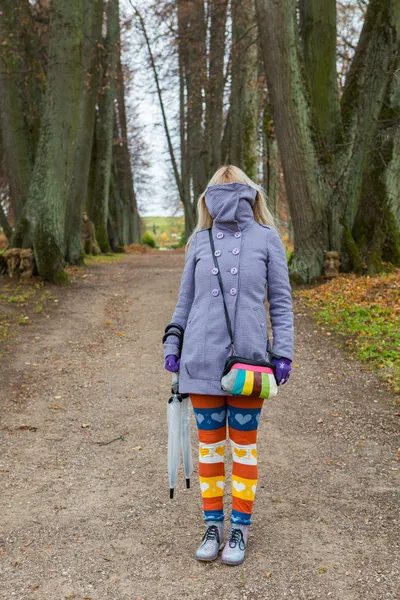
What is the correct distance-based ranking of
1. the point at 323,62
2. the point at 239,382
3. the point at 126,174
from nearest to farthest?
the point at 239,382
the point at 323,62
the point at 126,174

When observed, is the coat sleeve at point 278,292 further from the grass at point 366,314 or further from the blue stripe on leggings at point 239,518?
the grass at point 366,314

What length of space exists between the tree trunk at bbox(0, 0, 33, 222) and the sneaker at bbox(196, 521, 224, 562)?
455 inches

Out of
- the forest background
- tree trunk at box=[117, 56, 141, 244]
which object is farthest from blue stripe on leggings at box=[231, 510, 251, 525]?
tree trunk at box=[117, 56, 141, 244]

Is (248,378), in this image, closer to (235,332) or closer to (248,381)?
(248,381)

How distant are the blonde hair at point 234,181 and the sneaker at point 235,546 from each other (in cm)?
160

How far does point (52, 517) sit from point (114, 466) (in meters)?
0.91

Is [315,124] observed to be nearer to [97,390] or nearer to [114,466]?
[97,390]

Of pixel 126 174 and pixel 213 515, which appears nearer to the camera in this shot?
pixel 213 515

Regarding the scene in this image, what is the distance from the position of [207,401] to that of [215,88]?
19364mm

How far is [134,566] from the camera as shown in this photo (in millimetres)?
3342

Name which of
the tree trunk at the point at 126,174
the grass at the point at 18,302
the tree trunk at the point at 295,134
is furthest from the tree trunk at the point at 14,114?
the tree trunk at the point at 126,174

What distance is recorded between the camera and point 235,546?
11.0 feet

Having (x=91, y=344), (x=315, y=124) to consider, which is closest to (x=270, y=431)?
(x=91, y=344)

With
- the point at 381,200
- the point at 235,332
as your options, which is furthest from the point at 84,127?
the point at 235,332
